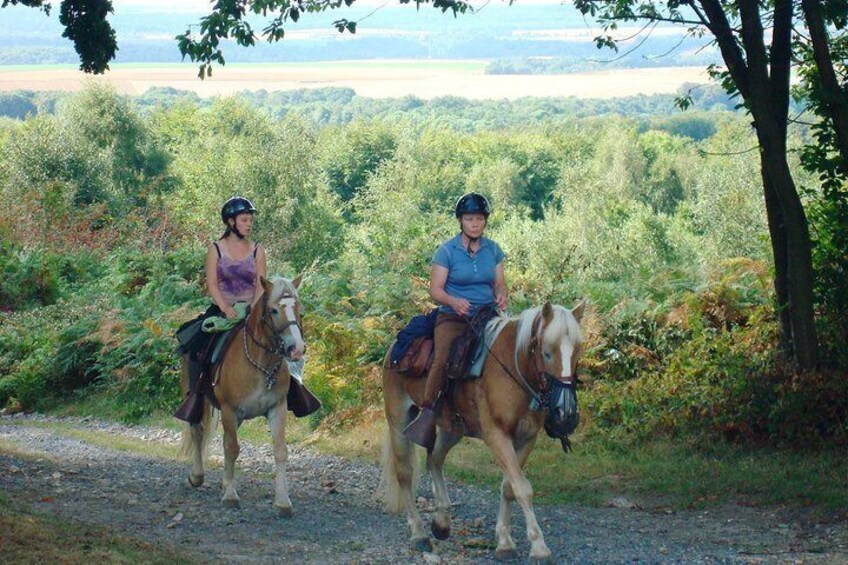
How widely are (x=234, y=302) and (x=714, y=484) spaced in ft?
17.7

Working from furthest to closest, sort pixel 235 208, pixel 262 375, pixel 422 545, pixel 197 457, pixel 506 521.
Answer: pixel 197 457, pixel 235 208, pixel 262 375, pixel 422 545, pixel 506 521

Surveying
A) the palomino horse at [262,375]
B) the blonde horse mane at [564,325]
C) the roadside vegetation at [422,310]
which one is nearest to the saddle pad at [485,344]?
the blonde horse mane at [564,325]

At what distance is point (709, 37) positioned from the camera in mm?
15977

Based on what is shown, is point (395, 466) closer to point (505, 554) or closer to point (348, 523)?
point (348, 523)

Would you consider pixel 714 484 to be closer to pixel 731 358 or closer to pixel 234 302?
pixel 731 358

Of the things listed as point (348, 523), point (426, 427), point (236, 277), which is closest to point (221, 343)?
point (236, 277)

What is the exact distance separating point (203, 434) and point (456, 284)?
3868 millimetres

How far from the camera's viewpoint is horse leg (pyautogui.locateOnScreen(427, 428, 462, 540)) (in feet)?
32.2

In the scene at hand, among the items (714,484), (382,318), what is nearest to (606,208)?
(382,318)

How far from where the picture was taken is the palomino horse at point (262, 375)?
10.5 m

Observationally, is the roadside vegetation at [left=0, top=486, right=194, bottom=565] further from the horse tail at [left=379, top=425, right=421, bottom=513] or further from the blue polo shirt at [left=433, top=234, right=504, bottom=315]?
the blue polo shirt at [left=433, top=234, right=504, bottom=315]

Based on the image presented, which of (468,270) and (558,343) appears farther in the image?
(468,270)

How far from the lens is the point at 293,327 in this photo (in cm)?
1034

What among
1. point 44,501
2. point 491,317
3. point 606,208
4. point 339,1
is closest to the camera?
point 491,317
